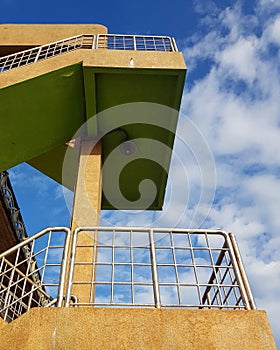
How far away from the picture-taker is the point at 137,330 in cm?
253

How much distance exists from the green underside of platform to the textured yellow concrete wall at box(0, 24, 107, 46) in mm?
3664

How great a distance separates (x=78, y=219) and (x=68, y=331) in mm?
3337

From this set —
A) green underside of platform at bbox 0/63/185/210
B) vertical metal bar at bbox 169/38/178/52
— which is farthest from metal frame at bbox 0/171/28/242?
vertical metal bar at bbox 169/38/178/52

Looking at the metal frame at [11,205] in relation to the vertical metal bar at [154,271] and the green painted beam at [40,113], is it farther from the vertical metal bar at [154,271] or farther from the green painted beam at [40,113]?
the vertical metal bar at [154,271]

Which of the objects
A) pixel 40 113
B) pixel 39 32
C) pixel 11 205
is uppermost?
pixel 39 32

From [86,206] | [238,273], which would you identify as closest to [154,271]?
[238,273]

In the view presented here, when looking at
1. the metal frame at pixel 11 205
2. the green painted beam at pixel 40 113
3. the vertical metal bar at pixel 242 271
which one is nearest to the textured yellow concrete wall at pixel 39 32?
the green painted beam at pixel 40 113

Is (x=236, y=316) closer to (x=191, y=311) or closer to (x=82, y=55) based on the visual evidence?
(x=191, y=311)

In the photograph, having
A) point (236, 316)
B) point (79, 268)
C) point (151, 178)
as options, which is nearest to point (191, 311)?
point (236, 316)

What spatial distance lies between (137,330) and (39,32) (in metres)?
9.43

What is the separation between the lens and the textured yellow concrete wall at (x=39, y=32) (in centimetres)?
923

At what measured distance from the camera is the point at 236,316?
2643mm

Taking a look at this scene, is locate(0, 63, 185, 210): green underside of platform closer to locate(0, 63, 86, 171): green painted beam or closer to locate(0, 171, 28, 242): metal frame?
locate(0, 63, 86, 171): green painted beam

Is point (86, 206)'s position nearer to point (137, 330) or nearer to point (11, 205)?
point (137, 330)
